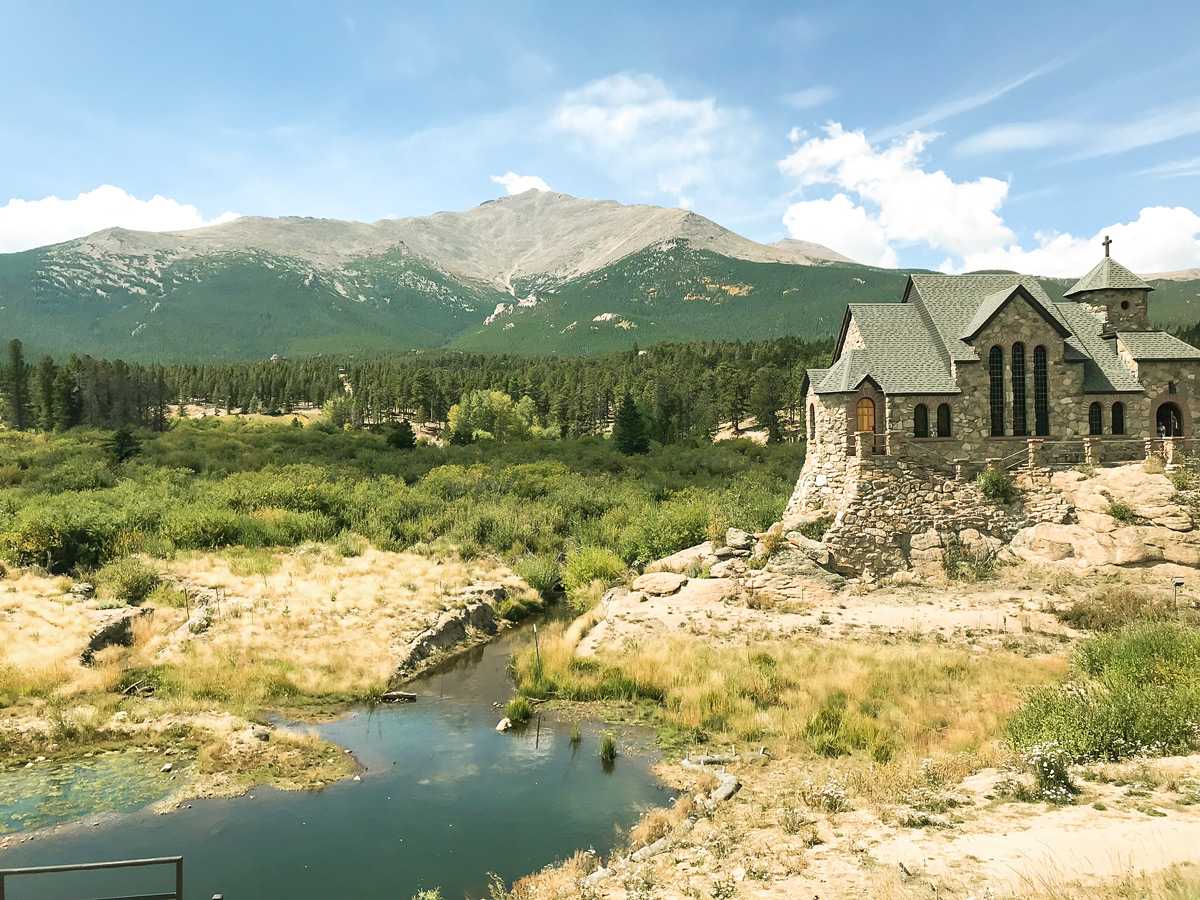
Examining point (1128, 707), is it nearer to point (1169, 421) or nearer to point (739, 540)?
point (739, 540)

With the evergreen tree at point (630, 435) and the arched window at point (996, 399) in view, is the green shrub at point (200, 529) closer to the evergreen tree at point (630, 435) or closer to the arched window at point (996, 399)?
the arched window at point (996, 399)

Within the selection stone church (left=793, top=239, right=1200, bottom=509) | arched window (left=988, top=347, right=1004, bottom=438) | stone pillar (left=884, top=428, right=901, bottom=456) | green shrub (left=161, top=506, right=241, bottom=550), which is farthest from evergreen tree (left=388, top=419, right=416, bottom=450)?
arched window (left=988, top=347, right=1004, bottom=438)

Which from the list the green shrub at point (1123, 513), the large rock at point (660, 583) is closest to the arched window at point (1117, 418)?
the green shrub at point (1123, 513)

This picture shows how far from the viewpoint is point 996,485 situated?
3169 cm

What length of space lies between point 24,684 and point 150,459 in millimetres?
44855

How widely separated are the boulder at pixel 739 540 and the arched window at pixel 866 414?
279 inches

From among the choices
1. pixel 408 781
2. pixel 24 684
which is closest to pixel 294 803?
pixel 408 781

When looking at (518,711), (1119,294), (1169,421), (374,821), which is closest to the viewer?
(374,821)

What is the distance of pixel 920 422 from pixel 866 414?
7.71 feet

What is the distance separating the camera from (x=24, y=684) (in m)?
21.6

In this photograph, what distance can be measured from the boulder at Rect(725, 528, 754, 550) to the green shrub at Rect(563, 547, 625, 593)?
Result: 624 centimetres

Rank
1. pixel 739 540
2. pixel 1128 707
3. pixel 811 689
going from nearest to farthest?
1. pixel 1128 707
2. pixel 811 689
3. pixel 739 540

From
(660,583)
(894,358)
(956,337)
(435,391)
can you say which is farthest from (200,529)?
(435,391)

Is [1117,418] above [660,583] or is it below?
above
